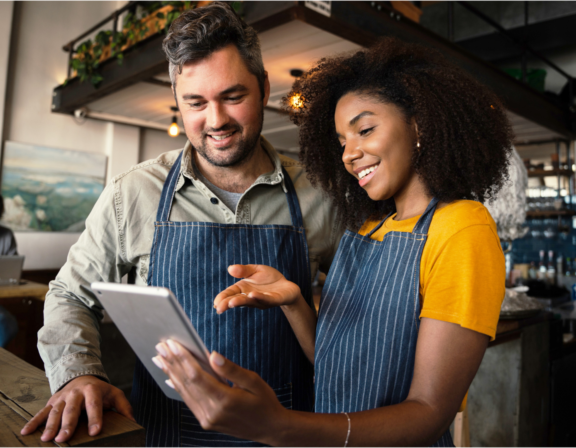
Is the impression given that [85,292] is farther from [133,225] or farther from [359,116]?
[359,116]

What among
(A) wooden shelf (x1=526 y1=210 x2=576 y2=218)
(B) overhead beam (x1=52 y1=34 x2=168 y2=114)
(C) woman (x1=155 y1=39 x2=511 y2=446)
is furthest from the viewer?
(A) wooden shelf (x1=526 y1=210 x2=576 y2=218)

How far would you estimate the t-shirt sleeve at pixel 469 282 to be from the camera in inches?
35.3

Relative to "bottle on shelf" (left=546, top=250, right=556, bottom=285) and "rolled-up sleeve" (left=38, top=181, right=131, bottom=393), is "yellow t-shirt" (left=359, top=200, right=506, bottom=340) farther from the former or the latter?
"bottle on shelf" (left=546, top=250, right=556, bottom=285)

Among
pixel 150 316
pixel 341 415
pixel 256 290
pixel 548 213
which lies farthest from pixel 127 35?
pixel 548 213

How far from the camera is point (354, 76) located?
1302mm

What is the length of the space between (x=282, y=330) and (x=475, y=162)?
689mm

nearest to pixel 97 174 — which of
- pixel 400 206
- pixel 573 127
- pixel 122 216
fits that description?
pixel 122 216

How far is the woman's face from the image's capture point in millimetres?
1121

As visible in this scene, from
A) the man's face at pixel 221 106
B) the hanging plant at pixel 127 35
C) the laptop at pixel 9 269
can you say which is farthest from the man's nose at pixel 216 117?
the laptop at pixel 9 269

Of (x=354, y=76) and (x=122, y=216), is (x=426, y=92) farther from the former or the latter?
(x=122, y=216)

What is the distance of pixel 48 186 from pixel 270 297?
612 cm

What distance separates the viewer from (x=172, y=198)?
135 cm

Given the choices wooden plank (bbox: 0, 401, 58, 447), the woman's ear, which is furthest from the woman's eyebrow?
wooden plank (bbox: 0, 401, 58, 447)

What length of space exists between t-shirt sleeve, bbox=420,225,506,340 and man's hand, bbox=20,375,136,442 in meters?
0.70
